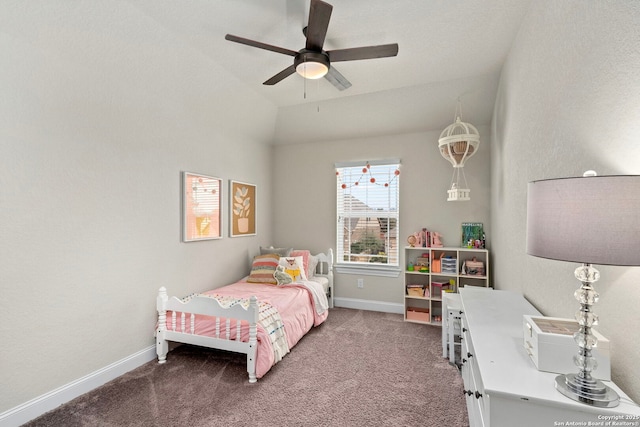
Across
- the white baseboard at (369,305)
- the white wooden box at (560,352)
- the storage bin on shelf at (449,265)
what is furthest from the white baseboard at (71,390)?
the storage bin on shelf at (449,265)

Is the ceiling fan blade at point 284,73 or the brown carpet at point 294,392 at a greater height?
the ceiling fan blade at point 284,73

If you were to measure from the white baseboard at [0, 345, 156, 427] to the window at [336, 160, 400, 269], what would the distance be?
2.75 metres

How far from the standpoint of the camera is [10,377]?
189 centimetres

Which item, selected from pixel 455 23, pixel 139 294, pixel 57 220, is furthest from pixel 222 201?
pixel 455 23

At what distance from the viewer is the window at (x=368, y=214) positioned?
4.31m

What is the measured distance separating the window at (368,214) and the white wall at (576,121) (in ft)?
6.10

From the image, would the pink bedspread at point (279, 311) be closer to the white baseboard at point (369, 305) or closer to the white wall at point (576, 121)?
the white baseboard at point (369, 305)

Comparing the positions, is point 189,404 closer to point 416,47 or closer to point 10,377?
point 10,377

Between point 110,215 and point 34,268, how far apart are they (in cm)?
62

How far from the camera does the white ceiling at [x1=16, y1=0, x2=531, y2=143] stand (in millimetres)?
2168

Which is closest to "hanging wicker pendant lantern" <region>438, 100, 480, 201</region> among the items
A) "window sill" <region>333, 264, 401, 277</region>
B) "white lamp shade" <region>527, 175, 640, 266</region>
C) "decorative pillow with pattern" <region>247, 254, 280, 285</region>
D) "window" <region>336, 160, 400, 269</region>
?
"window" <region>336, 160, 400, 269</region>

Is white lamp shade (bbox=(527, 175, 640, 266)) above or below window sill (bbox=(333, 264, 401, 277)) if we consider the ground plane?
above

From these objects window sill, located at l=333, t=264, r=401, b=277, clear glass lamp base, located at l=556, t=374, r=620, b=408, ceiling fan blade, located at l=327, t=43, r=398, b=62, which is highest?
ceiling fan blade, located at l=327, t=43, r=398, b=62

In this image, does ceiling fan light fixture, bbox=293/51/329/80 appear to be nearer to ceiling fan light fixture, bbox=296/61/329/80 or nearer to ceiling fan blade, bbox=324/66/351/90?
ceiling fan light fixture, bbox=296/61/329/80
